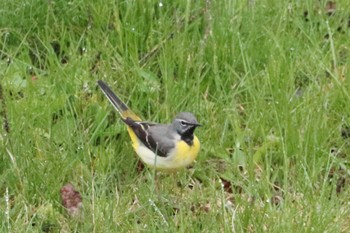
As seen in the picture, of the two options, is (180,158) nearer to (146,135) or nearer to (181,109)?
(146,135)

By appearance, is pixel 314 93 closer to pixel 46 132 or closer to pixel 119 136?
pixel 119 136

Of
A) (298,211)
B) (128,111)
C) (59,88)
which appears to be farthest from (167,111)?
(298,211)

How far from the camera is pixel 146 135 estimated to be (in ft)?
17.4

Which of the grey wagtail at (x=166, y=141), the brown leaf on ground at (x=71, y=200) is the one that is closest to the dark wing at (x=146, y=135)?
the grey wagtail at (x=166, y=141)

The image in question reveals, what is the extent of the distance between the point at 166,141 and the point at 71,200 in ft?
2.06

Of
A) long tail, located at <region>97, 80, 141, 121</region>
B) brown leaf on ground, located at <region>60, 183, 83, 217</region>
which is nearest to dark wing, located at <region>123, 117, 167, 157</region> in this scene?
long tail, located at <region>97, 80, 141, 121</region>

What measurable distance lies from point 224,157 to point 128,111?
622 mm

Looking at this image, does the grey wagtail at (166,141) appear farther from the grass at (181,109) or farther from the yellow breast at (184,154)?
the grass at (181,109)

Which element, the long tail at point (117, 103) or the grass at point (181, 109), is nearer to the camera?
the grass at point (181, 109)

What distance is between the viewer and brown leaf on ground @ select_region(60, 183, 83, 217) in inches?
196

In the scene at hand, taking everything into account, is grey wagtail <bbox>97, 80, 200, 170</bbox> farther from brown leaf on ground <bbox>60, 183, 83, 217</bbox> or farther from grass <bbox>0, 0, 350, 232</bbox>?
brown leaf on ground <bbox>60, 183, 83, 217</bbox>

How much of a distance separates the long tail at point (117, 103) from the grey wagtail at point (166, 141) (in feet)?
0.31

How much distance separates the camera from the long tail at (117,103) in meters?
5.60

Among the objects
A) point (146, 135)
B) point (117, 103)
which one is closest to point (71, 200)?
point (146, 135)
